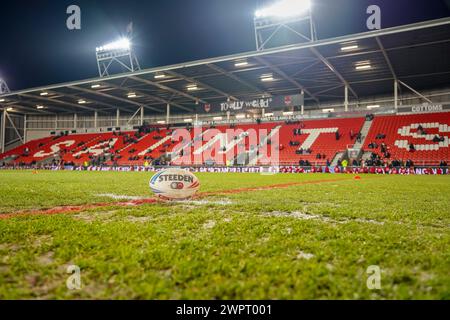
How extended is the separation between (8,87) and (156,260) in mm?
52381

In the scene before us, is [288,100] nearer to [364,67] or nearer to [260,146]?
[260,146]

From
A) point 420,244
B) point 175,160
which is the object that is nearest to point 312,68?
point 175,160

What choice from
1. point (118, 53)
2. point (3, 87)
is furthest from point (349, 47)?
point (3, 87)

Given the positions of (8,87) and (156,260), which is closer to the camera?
(156,260)

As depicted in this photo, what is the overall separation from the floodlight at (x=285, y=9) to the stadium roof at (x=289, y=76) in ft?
8.86

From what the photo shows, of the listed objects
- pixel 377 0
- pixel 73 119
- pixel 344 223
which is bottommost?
pixel 344 223

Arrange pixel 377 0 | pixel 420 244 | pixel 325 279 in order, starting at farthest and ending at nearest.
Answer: pixel 377 0, pixel 420 244, pixel 325 279

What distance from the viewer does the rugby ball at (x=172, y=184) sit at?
22.3 ft

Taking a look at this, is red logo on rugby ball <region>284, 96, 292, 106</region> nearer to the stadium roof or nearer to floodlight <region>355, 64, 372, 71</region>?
the stadium roof

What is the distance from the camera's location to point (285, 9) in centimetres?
2558

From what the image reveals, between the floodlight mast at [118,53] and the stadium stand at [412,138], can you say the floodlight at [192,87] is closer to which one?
the floodlight mast at [118,53]

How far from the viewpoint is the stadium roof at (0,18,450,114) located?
24984 mm

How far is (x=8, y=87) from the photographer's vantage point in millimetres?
44062

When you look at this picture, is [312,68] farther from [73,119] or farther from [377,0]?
[73,119]
